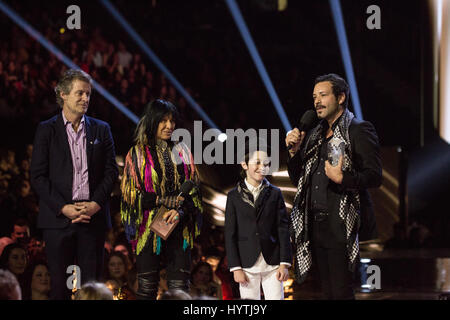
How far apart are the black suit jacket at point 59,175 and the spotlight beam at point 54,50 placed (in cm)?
453

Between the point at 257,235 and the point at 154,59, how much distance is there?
786cm

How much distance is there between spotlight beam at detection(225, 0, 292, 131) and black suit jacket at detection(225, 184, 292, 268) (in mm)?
5350

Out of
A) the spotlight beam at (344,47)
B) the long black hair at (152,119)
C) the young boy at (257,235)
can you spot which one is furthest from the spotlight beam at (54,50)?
the young boy at (257,235)

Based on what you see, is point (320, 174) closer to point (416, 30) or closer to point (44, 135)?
point (44, 135)

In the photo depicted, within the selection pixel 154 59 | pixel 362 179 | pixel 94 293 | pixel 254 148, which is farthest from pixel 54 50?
pixel 94 293

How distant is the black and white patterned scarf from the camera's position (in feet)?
12.4

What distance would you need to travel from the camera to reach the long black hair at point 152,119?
165 inches

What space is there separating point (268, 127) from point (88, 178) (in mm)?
5860

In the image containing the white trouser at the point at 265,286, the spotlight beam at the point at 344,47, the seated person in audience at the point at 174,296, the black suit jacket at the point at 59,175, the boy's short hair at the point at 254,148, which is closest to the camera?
the seated person in audience at the point at 174,296

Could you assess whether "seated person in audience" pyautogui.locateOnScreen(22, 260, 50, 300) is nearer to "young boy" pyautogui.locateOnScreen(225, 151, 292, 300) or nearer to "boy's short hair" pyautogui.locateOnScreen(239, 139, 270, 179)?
"young boy" pyautogui.locateOnScreen(225, 151, 292, 300)

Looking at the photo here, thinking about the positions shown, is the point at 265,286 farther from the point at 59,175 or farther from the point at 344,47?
the point at 344,47

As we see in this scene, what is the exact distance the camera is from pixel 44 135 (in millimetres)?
4184

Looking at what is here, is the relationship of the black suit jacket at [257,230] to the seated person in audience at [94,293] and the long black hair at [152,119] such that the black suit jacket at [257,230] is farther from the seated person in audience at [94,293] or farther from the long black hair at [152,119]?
the seated person in audience at [94,293]
